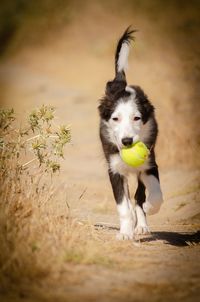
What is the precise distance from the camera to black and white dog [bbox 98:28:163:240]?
6031 mm

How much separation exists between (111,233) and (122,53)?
1773 millimetres

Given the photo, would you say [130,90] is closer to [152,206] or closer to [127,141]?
[127,141]

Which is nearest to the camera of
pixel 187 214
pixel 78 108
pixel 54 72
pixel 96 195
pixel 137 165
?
pixel 137 165

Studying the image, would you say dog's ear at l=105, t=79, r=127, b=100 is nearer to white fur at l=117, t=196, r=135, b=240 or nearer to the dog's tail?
the dog's tail

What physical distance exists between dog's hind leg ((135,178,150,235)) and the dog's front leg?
5.1 inches

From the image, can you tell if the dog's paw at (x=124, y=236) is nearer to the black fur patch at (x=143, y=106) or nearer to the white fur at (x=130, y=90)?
the black fur patch at (x=143, y=106)

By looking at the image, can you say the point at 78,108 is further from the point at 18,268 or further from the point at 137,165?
the point at 18,268

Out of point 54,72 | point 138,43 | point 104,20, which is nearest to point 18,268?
point 54,72

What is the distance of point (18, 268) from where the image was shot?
396 cm

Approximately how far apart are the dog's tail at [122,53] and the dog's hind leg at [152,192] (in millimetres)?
971

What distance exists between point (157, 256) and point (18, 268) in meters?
1.42

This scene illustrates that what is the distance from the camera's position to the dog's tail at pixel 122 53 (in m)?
6.57

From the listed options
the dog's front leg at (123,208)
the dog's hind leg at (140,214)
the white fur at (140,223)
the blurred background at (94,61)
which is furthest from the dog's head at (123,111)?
the blurred background at (94,61)

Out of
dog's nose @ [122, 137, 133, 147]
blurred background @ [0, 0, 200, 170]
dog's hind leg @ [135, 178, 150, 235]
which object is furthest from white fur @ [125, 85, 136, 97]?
blurred background @ [0, 0, 200, 170]
